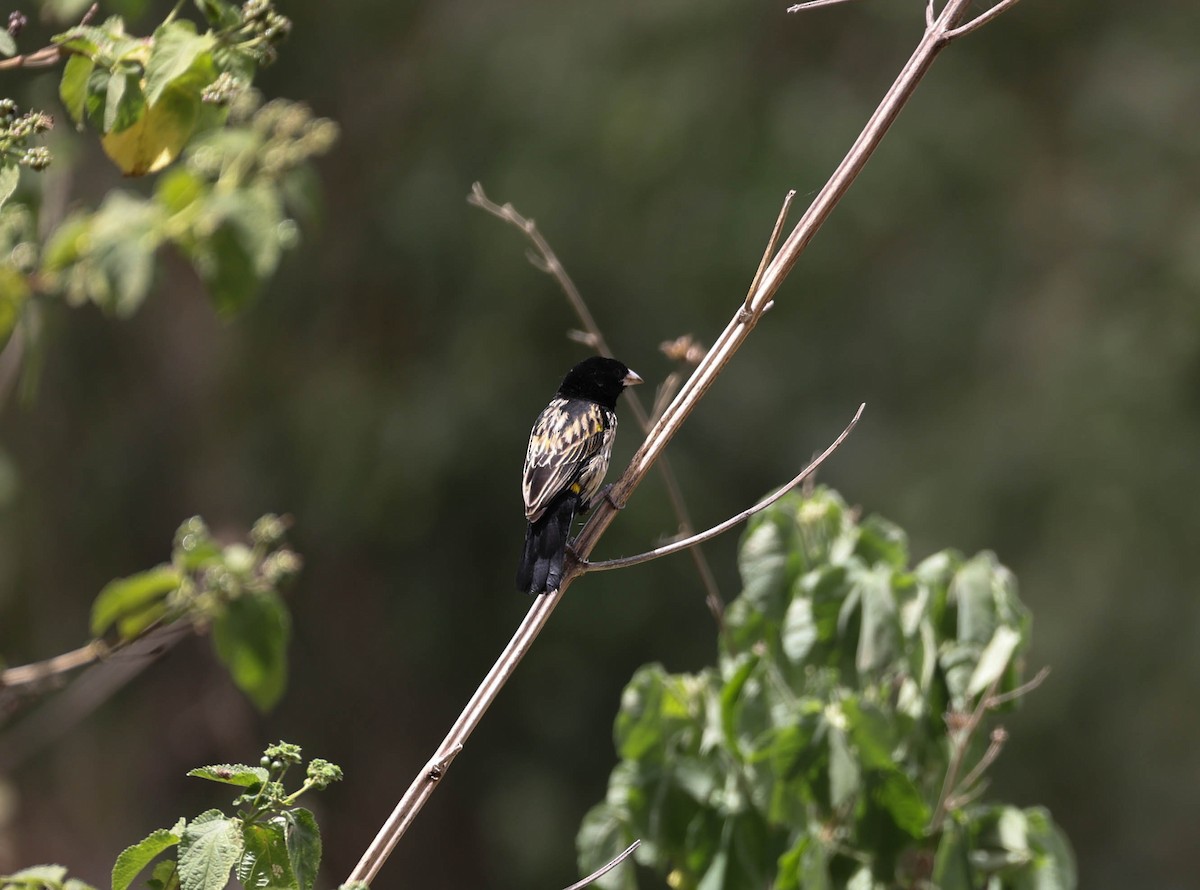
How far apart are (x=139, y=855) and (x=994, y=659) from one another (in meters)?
1.81

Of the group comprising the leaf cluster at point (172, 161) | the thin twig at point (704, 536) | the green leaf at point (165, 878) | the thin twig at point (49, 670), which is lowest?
the thin twig at point (704, 536)

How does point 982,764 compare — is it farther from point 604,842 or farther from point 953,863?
point 604,842

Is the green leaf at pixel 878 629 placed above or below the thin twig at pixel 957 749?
above

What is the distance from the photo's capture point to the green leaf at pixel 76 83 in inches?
98.3

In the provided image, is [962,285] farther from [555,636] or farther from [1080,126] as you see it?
[555,636]

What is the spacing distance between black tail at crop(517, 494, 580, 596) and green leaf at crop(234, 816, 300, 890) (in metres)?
0.78

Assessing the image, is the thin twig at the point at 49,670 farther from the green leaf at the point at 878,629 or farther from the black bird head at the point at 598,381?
the green leaf at the point at 878,629

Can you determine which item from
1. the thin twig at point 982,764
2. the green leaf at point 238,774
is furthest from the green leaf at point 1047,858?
the green leaf at point 238,774

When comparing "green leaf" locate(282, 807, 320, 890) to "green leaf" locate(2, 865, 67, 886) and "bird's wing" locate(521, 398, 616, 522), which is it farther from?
"bird's wing" locate(521, 398, 616, 522)

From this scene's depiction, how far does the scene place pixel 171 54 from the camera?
8.07 ft

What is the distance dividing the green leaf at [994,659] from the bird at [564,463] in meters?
0.93

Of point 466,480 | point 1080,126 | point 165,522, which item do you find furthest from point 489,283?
point 1080,126

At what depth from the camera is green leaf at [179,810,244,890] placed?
195 centimetres

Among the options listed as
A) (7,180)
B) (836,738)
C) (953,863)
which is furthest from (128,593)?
(953,863)
